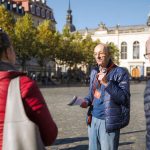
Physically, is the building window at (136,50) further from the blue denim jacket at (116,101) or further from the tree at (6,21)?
the blue denim jacket at (116,101)

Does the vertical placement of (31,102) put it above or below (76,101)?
above

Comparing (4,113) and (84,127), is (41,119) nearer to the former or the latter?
(4,113)

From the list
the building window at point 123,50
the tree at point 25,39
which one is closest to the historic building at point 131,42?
the building window at point 123,50

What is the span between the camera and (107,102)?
15.2 feet

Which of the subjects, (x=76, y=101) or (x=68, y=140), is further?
(x=68, y=140)

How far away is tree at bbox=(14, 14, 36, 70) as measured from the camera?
1829 inches

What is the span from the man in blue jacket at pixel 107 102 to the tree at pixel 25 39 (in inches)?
1643

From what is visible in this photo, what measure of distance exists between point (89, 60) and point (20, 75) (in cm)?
6192

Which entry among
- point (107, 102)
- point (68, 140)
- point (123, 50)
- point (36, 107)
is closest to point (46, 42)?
point (123, 50)

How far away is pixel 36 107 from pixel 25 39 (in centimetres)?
4482

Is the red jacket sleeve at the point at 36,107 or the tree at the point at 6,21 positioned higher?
the tree at the point at 6,21

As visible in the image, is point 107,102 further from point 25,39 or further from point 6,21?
point 25,39

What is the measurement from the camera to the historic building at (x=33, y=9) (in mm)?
70556

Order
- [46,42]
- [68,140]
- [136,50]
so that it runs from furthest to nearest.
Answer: [136,50] → [46,42] → [68,140]
